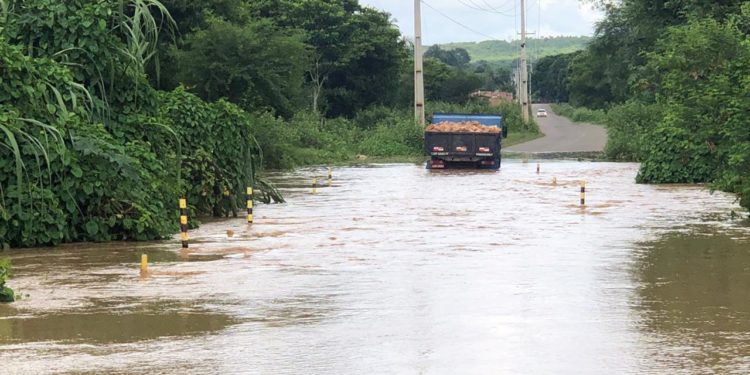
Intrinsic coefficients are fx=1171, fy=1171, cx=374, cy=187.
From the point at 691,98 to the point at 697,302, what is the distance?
728 inches

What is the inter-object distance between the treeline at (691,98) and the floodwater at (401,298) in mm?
2291

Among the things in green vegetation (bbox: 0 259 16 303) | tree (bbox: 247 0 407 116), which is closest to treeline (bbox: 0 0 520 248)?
green vegetation (bbox: 0 259 16 303)

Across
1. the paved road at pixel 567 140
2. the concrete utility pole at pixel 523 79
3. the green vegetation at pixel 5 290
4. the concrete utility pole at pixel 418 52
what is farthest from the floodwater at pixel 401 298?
the concrete utility pole at pixel 523 79

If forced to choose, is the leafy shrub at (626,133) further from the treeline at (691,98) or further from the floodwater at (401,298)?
the floodwater at (401,298)

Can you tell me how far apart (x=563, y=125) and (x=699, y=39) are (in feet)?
239

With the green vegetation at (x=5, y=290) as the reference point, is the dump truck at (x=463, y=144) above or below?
above

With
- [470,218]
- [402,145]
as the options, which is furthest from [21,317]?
[402,145]

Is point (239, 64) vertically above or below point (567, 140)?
above

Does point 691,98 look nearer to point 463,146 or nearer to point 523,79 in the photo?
point 463,146

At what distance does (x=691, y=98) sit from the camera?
1251 inches

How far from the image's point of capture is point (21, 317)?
43.8 feet

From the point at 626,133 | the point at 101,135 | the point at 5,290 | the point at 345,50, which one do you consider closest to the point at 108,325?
the point at 5,290

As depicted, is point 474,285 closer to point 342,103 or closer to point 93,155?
point 93,155

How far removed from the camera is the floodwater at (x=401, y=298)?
10820 mm
